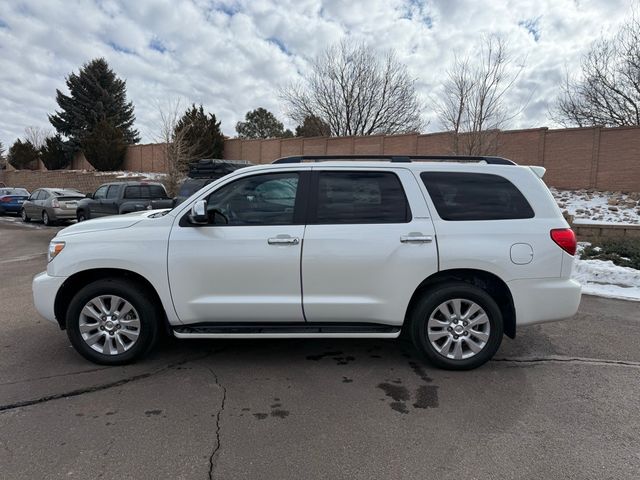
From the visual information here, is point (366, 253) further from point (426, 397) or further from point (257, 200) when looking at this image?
point (426, 397)

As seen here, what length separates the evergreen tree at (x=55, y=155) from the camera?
44.3 metres

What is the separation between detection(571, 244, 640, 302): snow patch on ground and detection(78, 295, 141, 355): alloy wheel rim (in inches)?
256

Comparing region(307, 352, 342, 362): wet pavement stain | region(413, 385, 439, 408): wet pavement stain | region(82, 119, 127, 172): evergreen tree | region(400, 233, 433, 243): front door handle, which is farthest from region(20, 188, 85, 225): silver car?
region(82, 119, 127, 172): evergreen tree

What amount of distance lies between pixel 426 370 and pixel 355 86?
31.5 m

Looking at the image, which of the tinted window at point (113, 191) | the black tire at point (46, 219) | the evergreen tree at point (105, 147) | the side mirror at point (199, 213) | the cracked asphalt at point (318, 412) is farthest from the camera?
the evergreen tree at point (105, 147)

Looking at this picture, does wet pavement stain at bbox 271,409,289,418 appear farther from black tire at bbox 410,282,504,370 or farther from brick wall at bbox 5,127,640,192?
brick wall at bbox 5,127,640,192

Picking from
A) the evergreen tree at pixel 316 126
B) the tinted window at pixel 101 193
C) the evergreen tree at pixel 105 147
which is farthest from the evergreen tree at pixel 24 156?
the tinted window at pixel 101 193

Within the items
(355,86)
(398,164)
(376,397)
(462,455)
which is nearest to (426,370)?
(376,397)

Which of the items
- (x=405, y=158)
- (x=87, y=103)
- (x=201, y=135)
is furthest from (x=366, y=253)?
(x=87, y=103)

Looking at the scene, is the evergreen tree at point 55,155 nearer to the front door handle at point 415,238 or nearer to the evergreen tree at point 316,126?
the evergreen tree at point 316,126

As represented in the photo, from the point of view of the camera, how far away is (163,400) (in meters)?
3.63

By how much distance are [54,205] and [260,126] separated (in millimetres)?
37798

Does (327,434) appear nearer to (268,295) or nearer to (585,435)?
(268,295)

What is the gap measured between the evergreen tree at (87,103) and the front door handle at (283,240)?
144 feet
